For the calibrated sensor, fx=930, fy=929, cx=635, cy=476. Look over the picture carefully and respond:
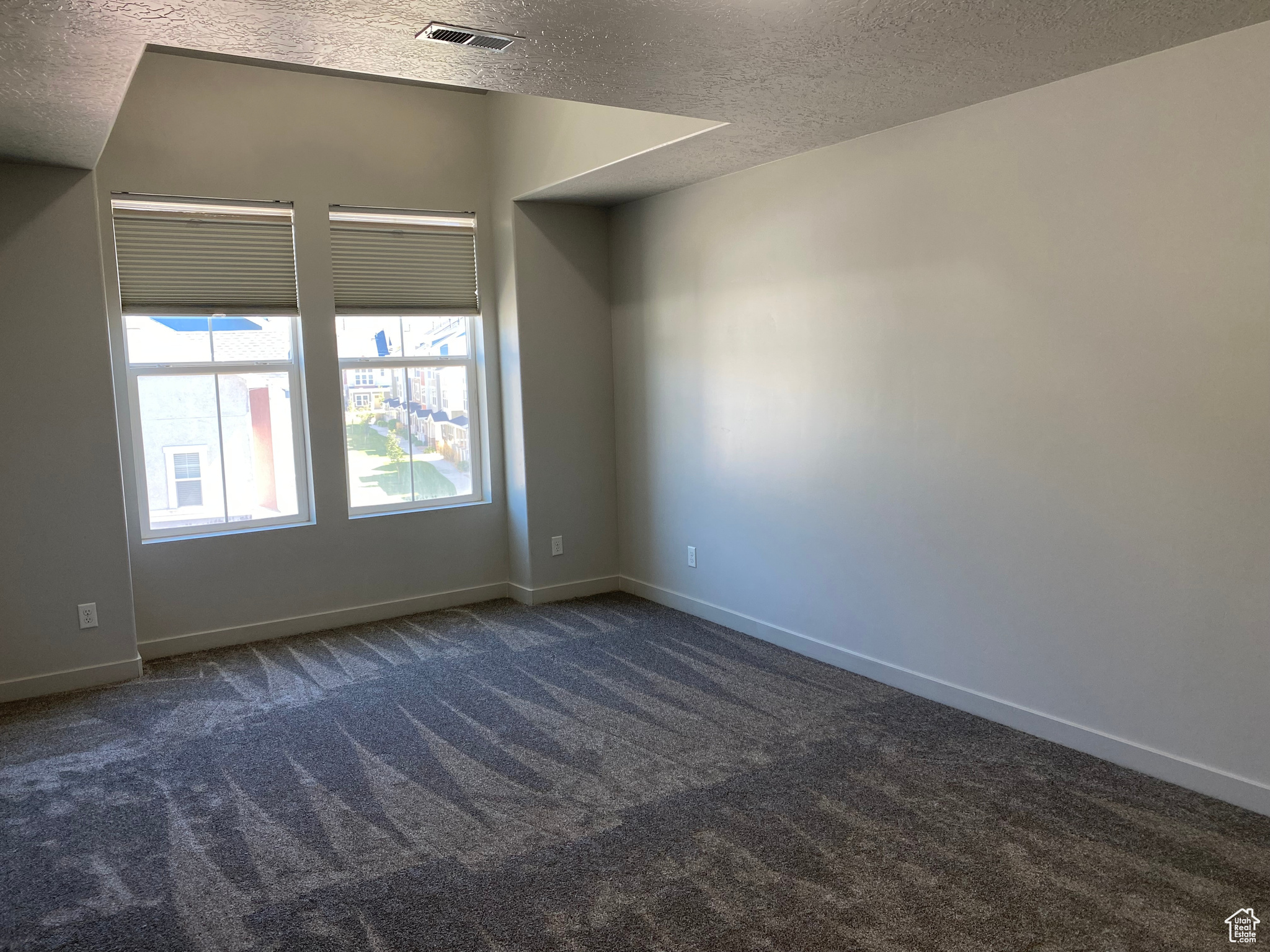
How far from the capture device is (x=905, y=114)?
3646 millimetres

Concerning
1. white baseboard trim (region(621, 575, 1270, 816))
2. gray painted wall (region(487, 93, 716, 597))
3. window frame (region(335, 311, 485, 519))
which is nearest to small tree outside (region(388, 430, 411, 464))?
window frame (region(335, 311, 485, 519))

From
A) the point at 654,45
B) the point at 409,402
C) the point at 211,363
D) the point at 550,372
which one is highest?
the point at 654,45

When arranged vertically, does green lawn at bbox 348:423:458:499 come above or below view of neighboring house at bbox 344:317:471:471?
below

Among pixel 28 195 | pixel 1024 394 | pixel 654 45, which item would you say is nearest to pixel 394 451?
pixel 28 195

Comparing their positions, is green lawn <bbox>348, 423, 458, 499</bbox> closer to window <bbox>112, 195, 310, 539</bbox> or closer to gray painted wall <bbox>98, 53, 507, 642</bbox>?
gray painted wall <bbox>98, 53, 507, 642</bbox>

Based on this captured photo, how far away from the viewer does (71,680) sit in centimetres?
440

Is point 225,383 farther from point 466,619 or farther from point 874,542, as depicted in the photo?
point 874,542

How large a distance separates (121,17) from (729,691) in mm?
3253

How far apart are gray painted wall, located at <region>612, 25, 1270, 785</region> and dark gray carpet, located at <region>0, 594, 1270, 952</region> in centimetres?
39

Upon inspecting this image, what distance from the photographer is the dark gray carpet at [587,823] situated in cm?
246

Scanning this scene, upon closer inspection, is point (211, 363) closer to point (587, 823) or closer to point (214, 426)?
point (214, 426)

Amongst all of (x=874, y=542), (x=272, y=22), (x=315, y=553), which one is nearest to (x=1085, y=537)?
(x=874, y=542)

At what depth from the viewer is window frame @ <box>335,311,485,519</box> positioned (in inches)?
210

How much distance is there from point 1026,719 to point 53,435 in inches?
173
